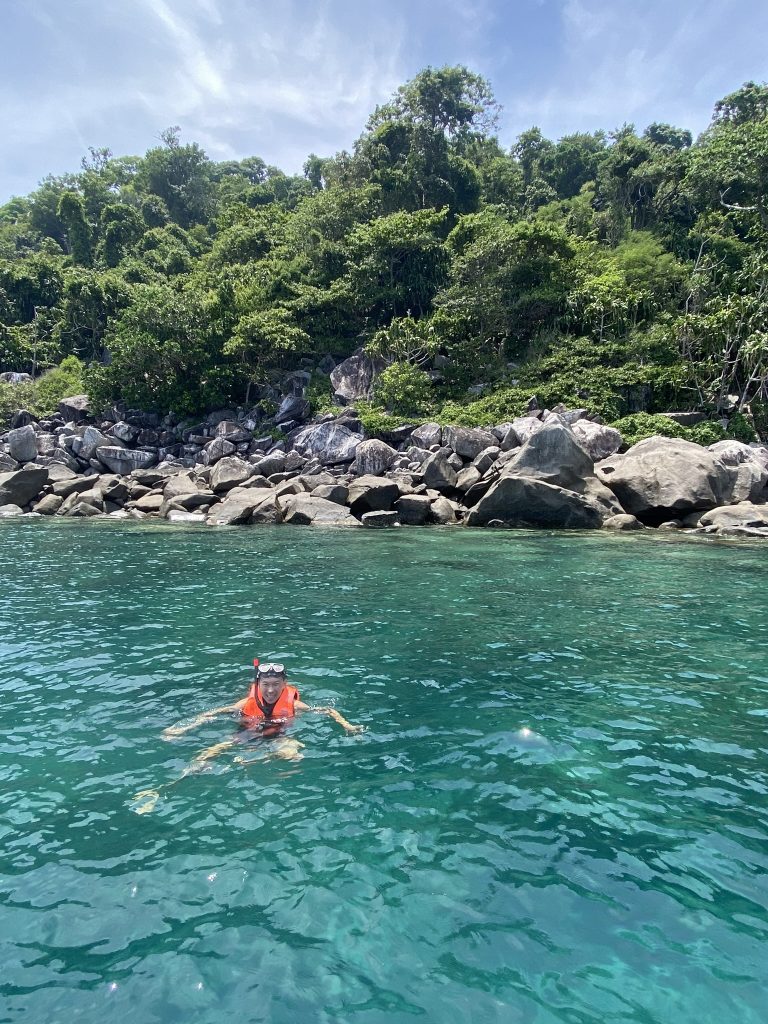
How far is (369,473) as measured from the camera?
29.6m

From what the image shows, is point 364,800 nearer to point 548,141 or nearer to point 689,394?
point 689,394

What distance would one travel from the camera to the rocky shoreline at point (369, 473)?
22.7 meters

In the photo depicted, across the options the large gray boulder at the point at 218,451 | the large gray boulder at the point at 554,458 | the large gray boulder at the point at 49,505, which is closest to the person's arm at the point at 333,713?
the large gray boulder at the point at 554,458

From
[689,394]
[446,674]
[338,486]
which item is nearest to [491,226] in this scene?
[689,394]

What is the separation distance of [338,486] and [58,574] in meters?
13.2

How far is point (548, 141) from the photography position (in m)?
71.2

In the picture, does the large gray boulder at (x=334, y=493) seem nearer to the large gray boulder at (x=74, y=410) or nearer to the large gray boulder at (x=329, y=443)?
the large gray boulder at (x=329, y=443)

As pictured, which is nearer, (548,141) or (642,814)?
(642,814)

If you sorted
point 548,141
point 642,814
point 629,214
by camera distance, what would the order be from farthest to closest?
point 548,141, point 629,214, point 642,814

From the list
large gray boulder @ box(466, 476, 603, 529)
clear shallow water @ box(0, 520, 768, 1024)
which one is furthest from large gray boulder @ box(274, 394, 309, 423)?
clear shallow water @ box(0, 520, 768, 1024)

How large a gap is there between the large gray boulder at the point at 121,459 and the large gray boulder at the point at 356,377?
1223 cm

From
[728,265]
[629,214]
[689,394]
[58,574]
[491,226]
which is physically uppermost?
[629,214]

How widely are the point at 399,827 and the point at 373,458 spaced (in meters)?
25.1

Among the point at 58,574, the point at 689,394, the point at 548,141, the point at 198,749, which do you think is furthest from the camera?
the point at 548,141
